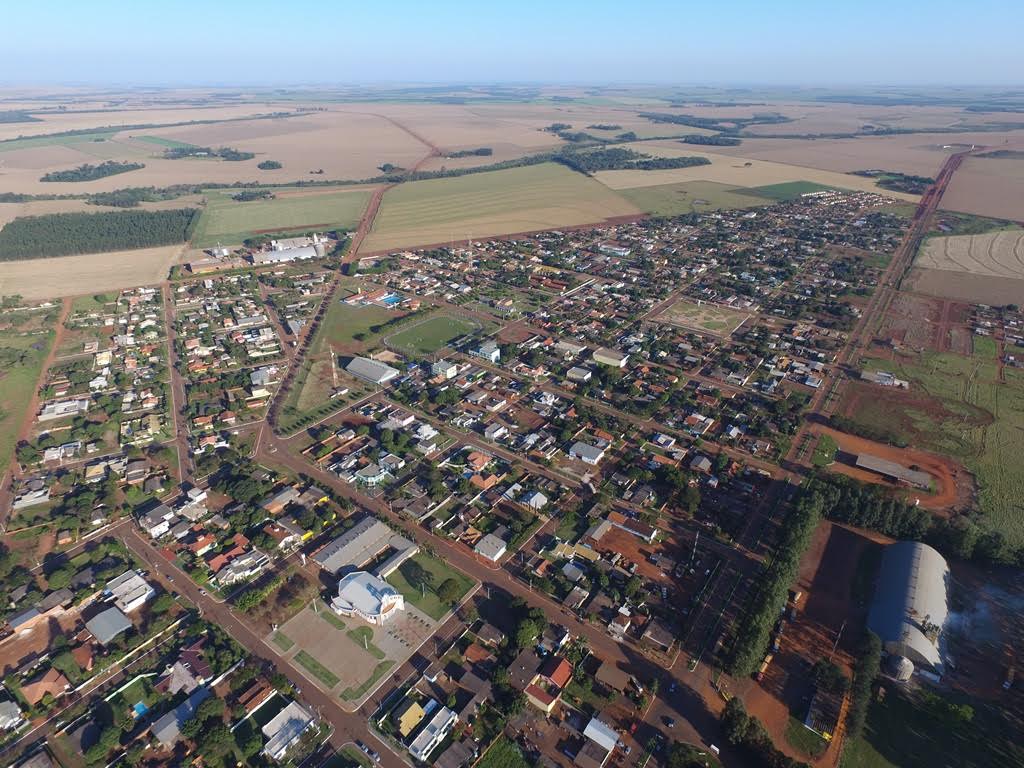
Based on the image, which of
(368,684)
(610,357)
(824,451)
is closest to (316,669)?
(368,684)

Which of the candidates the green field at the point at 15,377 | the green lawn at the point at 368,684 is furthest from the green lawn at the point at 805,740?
the green field at the point at 15,377

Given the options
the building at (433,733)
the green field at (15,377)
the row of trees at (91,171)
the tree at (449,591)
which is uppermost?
Result: the row of trees at (91,171)

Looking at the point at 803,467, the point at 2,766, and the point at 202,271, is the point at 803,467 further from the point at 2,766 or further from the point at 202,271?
the point at 202,271

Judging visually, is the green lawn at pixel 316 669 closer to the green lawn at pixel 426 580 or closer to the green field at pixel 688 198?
the green lawn at pixel 426 580

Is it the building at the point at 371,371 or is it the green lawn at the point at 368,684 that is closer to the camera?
the green lawn at the point at 368,684

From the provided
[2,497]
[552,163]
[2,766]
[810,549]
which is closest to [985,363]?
[810,549]

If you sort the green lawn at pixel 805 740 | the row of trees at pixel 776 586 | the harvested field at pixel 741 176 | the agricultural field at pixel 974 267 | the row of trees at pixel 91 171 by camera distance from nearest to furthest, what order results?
the green lawn at pixel 805 740
the row of trees at pixel 776 586
the agricultural field at pixel 974 267
the harvested field at pixel 741 176
the row of trees at pixel 91 171

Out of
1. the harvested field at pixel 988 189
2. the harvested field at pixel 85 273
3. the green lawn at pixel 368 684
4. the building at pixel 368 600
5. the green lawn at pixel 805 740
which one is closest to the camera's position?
the green lawn at pixel 805 740
